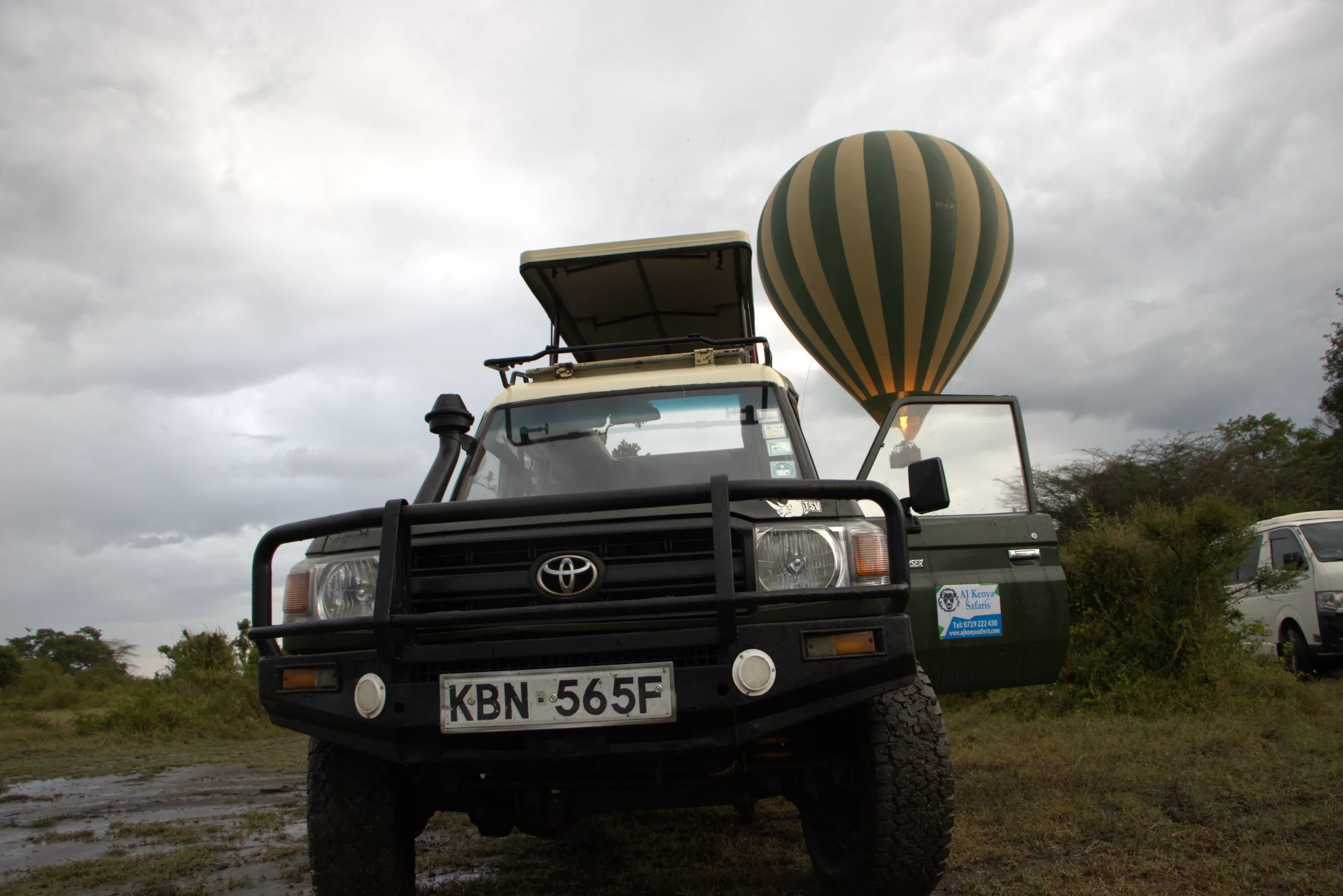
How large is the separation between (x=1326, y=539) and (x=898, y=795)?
876 cm

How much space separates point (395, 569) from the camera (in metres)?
2.58

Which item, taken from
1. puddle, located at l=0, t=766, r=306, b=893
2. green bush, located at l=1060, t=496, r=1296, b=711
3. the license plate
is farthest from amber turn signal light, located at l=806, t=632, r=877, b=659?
green bush, located at l=1060, t=496, r=1296, b=711

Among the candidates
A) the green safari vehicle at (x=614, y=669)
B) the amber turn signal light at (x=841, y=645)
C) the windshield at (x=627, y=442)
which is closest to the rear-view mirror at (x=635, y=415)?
the windshield at (x=627, y=442)

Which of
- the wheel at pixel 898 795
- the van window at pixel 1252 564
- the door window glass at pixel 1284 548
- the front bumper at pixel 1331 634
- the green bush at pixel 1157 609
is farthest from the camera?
the van window at pixel 1252 564

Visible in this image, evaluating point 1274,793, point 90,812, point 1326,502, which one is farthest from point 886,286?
point 1326,502

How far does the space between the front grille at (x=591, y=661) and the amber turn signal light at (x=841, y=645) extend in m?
0.25

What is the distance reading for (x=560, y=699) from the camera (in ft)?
8.02

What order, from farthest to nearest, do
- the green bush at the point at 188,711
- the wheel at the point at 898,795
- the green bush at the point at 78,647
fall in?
the green bush at the point at 78,647, the green bush at the point at 188,711, the wheel at the point at 898,795

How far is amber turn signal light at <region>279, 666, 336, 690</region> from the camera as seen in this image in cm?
262

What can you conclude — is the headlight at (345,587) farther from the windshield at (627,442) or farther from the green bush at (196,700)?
the green bush at (196,700)

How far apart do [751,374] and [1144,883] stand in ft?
7.60

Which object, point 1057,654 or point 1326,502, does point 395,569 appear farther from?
point 1326,502

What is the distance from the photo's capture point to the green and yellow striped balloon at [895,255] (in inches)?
594

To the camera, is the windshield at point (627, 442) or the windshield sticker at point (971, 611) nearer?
the windshield at point (627, 442)
